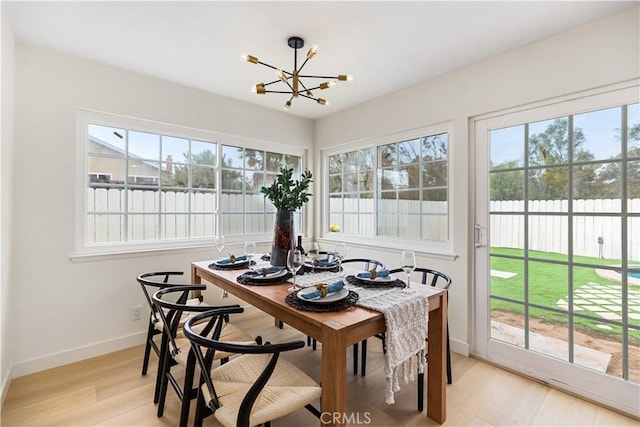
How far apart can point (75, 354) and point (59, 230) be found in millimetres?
1051

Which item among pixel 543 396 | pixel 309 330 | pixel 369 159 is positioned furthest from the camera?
pixel 369 159

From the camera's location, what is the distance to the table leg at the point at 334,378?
126 cm

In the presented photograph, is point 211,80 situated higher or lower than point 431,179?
higher

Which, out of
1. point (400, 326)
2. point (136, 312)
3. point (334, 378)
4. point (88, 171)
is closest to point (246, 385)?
point (334, 378)

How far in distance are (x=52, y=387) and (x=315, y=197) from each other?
3206 millimetres

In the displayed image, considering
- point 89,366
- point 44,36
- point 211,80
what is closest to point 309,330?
point 89,366

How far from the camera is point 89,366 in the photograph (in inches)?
95.3

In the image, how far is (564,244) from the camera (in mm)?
2172

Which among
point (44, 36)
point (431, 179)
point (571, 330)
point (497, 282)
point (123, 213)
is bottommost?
point (571, 330)

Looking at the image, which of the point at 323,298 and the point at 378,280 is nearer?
the point at 323,298

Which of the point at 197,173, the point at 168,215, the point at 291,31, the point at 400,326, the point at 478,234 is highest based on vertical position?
the point at 291,31

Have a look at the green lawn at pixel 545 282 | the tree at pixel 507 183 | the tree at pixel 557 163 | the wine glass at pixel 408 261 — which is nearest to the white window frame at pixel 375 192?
the tree at pixel 507 183

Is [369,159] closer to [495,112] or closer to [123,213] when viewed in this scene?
[495,112]

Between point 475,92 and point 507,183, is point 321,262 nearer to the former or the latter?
point 507,183
